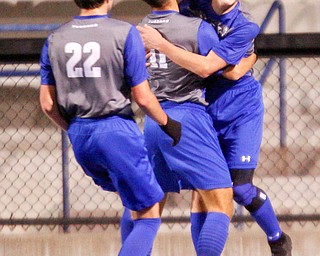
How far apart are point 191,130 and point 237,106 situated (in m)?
0.38

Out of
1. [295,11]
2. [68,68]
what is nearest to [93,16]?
[68,68]

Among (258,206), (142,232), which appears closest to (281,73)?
(258,206)

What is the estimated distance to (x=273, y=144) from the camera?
670 cm

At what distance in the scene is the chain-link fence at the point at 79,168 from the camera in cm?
656

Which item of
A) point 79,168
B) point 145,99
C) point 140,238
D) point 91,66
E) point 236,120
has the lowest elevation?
point 79,168

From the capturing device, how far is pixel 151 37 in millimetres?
4332

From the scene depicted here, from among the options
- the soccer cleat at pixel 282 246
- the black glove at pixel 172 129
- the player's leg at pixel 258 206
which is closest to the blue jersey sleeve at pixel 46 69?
the black glove at pixel 172 129

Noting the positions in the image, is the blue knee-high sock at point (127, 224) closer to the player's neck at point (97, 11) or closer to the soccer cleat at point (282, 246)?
the soccer cleat at point (282, 246)

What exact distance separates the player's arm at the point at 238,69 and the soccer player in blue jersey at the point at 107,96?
1.94ft

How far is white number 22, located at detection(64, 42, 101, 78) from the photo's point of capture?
3.96 metres

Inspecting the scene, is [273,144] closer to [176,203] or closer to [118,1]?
[176,203]

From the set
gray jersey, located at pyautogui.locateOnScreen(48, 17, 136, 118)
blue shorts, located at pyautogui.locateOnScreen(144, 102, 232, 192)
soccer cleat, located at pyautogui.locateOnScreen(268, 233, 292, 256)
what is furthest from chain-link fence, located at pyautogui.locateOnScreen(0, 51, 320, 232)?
gray jersey, located at pyautogui.locateOnScreen(48, 17, 136, 118)

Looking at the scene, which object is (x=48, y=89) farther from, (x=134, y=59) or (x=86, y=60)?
(x=134, y=59)

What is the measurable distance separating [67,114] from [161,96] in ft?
1.84
